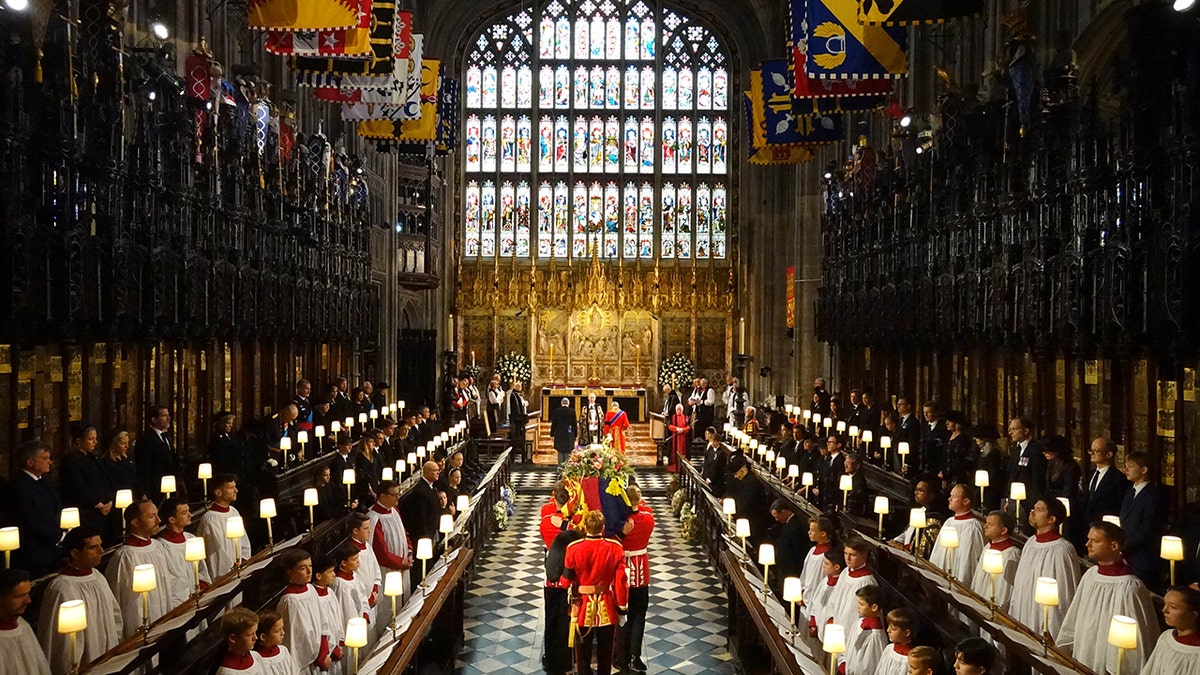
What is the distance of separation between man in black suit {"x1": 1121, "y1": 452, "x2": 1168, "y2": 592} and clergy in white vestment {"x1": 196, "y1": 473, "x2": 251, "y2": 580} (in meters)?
8.10

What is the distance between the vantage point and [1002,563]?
24.9 feet

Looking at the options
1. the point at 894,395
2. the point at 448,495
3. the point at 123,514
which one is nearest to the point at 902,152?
the point at 894,395

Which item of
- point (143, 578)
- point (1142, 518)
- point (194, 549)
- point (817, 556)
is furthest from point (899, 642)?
point (194, 549)

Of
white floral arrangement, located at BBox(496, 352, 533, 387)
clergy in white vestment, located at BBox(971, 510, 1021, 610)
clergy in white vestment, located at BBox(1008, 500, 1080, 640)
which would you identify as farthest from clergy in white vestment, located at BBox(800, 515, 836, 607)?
white floral arrangement, located at BBox(496, 352, 533, 387)

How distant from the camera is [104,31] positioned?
34.8 ft

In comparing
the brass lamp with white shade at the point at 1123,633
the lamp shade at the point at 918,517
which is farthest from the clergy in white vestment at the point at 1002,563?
the brass lamp with white shade at the point at 1123,633

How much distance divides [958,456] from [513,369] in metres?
21.7

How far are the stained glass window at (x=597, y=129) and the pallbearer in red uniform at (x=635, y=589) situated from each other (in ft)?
80.9

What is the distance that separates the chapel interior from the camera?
27.7 feet

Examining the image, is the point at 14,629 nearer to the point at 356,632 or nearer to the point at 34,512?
the point at 356,632

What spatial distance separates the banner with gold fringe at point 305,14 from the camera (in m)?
12.2

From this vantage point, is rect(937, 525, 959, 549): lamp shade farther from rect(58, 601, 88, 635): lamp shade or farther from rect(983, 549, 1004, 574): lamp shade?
rect(58, 601, 88, 635): lamp shade

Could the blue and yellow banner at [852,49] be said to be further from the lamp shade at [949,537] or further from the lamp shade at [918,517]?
the lamp shade at [949,537]

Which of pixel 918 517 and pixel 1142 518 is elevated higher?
pixel 1142 518
